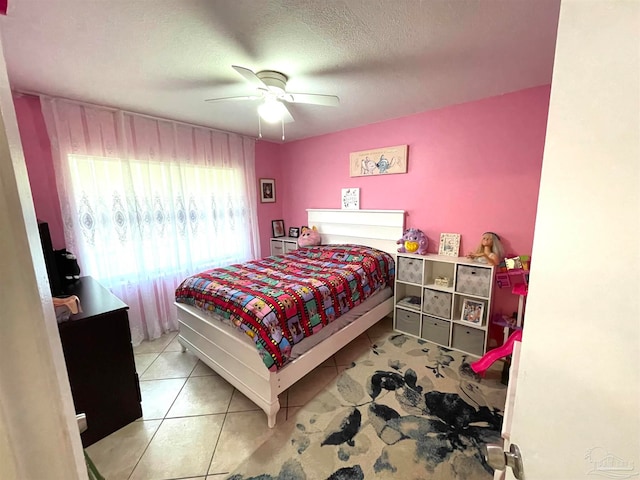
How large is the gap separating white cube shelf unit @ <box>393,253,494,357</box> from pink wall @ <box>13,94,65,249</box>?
335 cm

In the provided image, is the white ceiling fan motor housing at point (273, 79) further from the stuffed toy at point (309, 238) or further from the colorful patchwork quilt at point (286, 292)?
the stuffed toy at point (309, 238)

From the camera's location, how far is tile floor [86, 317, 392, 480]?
154 centimetres

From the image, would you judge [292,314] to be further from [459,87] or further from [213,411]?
[459,87]

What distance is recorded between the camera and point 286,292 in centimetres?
205

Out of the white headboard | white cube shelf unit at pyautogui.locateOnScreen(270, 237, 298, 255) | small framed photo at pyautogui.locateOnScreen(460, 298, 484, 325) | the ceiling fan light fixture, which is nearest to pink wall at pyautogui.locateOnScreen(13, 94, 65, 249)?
the ceiling fan light fixture

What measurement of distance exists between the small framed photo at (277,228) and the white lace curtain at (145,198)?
0.70 meters

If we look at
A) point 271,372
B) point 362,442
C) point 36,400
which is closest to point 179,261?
point 271,372

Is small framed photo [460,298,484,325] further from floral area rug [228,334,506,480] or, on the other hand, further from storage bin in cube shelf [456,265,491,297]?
floral area rug [228,334,506,480]

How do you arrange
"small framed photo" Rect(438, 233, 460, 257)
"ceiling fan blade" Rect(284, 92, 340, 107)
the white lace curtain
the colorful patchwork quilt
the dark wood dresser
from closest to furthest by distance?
the dark wood dresser
the colorful patchwork quilt
"ceiling fan blade" Rect(284, 92, 340, 107)
the white lace curtain
"small framed photo" Rect(438, 233, 460, 257)

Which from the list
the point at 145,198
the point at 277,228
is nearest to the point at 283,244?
the point at 277,228

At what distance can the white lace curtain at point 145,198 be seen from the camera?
243 centimetres

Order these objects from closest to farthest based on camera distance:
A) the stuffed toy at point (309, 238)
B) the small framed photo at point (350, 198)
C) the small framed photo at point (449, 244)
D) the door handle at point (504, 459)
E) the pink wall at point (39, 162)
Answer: the door handle at point (504, 459) → the pink wall at point (39, 162) → the small framed photo at point (449, 244) → the small framed photo at point (350, 198) → the stuffed toy at point (309, 238)

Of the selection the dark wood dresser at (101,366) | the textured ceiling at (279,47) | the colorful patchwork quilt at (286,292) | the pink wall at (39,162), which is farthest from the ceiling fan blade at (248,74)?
the pink wall at (39,162)

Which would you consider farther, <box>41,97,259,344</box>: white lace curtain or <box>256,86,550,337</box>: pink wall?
<box>41,97,259,344</box>: white lace curtain
